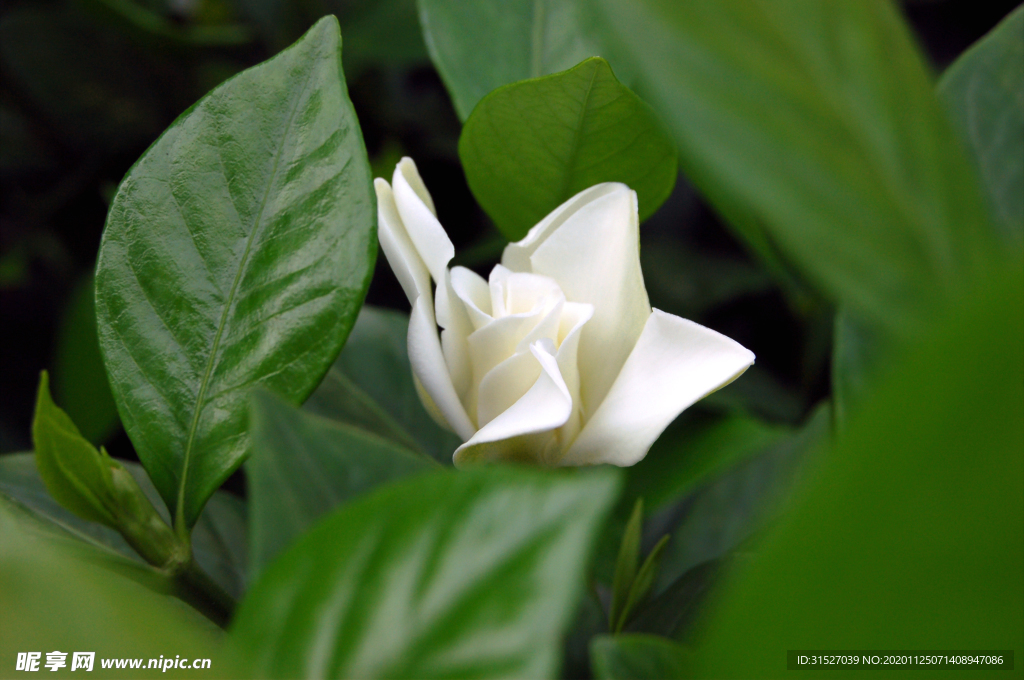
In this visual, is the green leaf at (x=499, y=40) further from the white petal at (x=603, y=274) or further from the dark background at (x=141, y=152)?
the dark background at (x=141, y=152)

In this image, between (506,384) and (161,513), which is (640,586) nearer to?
(506,384)

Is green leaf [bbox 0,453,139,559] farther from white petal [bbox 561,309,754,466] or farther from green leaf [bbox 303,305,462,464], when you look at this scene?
white petal [bbox 561,309,754,466]

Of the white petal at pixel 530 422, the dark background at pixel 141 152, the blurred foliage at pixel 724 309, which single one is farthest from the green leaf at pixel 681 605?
the dark background at pixel 141 152

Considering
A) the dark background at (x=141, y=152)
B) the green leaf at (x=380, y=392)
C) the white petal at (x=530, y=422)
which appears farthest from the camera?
the dark background at (x=141, y=152)

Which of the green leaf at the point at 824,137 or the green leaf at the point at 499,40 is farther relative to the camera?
the green leaf at the point at 499,40

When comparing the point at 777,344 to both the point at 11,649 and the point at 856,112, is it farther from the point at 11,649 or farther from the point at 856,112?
the point at 11,649

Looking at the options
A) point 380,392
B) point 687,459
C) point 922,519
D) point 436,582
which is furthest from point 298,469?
point 687,459

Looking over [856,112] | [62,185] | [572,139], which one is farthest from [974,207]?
[62,185]
